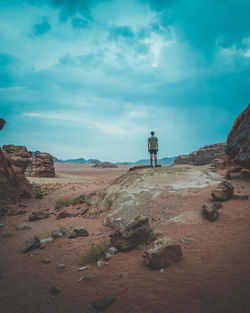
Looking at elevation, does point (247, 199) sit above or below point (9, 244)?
above

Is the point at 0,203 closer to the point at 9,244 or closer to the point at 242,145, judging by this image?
the point at 9,244

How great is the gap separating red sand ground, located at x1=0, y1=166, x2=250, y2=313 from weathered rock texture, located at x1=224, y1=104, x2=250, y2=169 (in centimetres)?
530

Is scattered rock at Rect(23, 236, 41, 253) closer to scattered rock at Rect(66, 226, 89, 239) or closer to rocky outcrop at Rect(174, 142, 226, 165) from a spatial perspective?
scattered rock at Rect(66, 226, 89, 239)

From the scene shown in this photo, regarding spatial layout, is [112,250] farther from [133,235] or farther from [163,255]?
[163,255]

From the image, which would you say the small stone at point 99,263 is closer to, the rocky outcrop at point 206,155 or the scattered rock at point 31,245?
the scattered rock at point 31,245

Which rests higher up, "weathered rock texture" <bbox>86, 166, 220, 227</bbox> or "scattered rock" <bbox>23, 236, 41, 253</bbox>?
"weathered rock texture" <bbox>86, 166, 220, 227</bbox>

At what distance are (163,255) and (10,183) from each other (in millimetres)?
12007

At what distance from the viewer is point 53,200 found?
1277cm

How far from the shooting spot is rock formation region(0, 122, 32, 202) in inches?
428

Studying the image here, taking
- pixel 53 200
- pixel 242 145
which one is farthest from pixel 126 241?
pixel 53 200

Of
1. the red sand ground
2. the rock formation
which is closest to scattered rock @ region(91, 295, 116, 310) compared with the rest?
the red sand ground

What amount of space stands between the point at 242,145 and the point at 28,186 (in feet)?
50.1

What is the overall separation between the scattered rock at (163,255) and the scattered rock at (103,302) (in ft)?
3.02

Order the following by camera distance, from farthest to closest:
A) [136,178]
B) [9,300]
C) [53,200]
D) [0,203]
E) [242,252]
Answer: [53,200] → [0,203] → [136,178] → [242,252] → [9,300]
